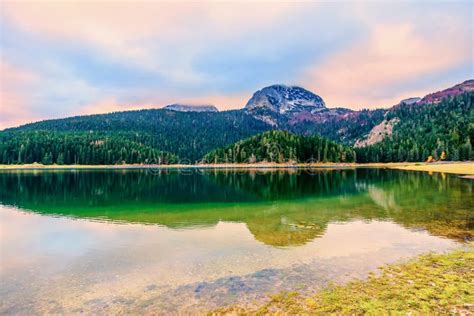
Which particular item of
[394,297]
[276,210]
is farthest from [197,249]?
[276,210]

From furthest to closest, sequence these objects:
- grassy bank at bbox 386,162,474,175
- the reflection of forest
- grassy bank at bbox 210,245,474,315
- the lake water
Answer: grassy bank at bbox 386,162,474,175, the reflection of forest, the lake water, grassy bank at bbox 210,245,474,315

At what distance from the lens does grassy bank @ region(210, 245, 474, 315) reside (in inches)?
420

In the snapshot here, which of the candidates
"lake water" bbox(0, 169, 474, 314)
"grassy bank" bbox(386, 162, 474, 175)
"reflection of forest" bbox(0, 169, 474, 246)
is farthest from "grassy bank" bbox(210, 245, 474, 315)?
"grassy bank" bbox(386, 162, 474, 175)

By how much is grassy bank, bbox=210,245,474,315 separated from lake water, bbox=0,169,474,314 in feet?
2.83

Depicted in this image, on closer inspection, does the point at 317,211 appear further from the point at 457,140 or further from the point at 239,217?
the point at 457,140

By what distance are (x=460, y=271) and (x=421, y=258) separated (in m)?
2.67

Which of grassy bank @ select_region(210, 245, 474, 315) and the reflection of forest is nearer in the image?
grassy bank @ select_region(210, 245, 474, 315)

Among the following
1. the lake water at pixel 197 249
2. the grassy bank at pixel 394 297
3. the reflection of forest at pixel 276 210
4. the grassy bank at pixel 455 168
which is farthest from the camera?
the grassy bank at pixel 455 168

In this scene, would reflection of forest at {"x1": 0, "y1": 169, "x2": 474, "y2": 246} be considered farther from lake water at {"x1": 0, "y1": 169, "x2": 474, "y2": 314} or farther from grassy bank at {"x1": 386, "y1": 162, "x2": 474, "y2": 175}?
grassy bank at {"x1": 386, "y1": 162, "x2": 474, "y2": 175}

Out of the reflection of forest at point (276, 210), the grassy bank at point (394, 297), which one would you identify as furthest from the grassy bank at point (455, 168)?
the grassy bank at point (394, 297)

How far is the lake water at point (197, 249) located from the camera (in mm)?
13031

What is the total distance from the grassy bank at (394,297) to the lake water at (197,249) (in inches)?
33.9

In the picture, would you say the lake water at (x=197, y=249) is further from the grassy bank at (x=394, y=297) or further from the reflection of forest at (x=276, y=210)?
the grassy bank at (x=394, y=297)

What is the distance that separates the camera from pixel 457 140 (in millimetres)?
172750
